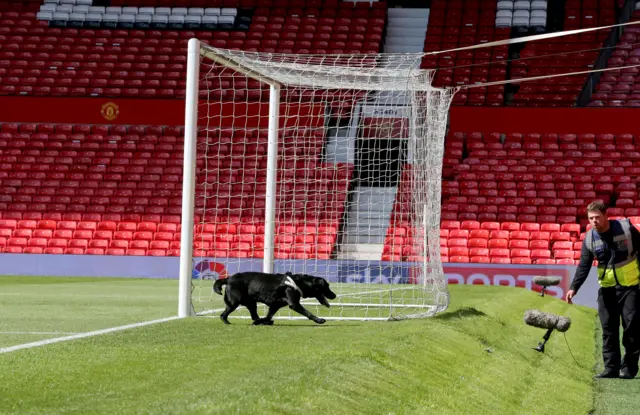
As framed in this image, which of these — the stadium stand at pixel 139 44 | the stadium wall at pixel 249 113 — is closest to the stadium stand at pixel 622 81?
the stadium wall at pixel 249 113

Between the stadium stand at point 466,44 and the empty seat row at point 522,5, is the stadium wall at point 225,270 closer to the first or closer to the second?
the stadium stand at point 466,44

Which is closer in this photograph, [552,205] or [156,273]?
[156,273]

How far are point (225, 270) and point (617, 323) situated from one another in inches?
552

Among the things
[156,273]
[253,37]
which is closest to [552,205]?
[156,273]

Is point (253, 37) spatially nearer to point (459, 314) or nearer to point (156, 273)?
point (156, 273)

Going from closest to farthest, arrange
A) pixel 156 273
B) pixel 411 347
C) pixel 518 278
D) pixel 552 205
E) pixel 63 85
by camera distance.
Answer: pixel 411 347
pixel 518 278
pixel 156 273
pixel 552 205
pixel 63 85

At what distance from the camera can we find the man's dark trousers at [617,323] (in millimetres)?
10328

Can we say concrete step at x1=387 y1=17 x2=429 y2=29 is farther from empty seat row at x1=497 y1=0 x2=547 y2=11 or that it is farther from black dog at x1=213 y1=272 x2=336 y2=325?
black dog at x1=213 y1=272 x2=336 y2=325

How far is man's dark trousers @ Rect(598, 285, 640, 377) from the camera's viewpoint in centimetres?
1033

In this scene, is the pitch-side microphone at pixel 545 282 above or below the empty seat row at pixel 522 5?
below

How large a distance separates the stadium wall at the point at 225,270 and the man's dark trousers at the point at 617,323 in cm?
1003

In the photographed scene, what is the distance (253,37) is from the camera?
35.7 meters

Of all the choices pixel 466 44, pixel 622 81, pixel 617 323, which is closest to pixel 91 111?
pixel 466 44

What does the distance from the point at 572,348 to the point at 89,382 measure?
878 centimetres
